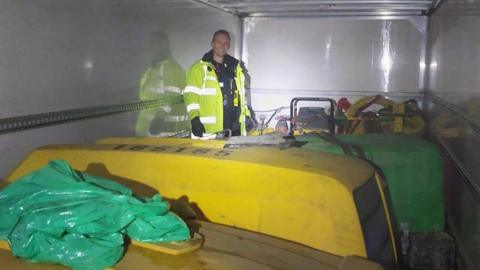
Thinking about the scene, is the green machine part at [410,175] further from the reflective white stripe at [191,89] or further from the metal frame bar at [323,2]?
the metal frame bar at [323,2]

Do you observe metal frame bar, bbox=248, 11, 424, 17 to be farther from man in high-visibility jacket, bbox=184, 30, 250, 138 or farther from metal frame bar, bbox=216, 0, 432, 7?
man in high-visibility jacket, bbox=184, 30, 250, 138

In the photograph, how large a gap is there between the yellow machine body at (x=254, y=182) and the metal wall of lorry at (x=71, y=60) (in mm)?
425

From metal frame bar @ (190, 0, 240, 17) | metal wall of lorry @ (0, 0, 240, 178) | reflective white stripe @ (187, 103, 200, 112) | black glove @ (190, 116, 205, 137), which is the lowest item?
black glove @ (190, 116, 205, 137)

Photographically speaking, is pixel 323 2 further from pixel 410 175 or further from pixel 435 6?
pixel 410 175

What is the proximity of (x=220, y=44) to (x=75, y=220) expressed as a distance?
4.62 meters

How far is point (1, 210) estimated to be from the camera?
170 cm

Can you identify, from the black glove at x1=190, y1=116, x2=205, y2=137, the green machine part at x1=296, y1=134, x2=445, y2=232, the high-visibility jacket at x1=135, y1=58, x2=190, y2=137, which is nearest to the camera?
the green machine part at x1=296, y1=134, x2=445, y2=232

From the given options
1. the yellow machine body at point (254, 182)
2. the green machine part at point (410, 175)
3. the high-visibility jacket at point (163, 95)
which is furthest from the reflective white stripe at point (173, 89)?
the yellow machine body at point (254, 182)

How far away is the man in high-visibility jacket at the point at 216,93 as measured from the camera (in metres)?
5.56

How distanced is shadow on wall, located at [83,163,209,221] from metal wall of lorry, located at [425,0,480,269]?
2363mm

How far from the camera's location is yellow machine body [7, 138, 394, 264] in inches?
82.5

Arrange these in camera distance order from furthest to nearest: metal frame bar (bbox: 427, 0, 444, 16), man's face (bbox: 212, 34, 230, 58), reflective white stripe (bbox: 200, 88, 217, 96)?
metal frame bar (bbox: 427, 0, 444, 16)
man's face (bbox: 212, 34, 230, 58)
reflective white stripe (bbox: 200, 88, 217, 96)

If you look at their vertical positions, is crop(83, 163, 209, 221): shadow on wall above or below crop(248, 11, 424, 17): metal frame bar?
below

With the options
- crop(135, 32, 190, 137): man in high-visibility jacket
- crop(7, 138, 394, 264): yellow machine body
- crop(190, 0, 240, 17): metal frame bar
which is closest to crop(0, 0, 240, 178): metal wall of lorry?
crop(135, 32, 190, 137): man in high-visibility jacket
